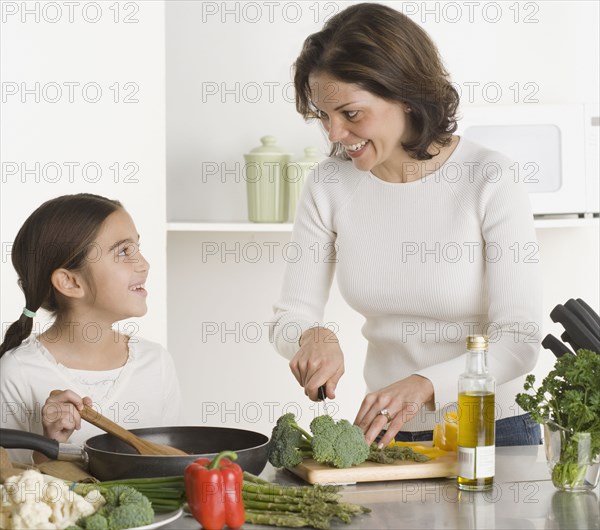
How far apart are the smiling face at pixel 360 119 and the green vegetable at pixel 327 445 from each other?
67 centimetres

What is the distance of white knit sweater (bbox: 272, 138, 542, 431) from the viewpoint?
1914 mm

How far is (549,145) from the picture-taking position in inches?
127

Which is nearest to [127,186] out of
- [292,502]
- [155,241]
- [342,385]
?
[155,241]

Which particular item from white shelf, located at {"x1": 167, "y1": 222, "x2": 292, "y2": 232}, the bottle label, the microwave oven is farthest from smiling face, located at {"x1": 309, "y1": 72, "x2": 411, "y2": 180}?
the microwave oven

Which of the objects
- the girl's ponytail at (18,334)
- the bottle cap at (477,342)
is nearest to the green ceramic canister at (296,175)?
the girl's ponytail at (18,334)

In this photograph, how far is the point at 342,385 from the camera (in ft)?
11.5

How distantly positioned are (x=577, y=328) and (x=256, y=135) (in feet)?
6.49

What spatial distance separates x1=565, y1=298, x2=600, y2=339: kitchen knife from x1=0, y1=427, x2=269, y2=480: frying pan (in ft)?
1.98

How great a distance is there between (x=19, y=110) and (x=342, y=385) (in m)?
1.55

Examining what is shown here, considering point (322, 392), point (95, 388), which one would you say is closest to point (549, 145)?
point (322, 392)

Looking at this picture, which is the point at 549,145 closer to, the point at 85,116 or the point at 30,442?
the point at 85,116

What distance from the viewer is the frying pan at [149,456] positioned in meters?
1.40

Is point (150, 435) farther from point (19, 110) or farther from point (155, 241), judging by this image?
point (19, 110)

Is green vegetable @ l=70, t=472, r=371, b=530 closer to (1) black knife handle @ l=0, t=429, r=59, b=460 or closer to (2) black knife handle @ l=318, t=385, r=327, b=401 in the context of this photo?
(1) black knife handle @ l=0, t=429, r=59, b=460
